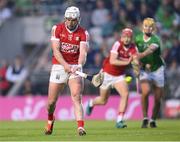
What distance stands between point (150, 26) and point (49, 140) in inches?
232

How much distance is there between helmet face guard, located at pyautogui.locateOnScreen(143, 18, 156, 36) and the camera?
1998 cm

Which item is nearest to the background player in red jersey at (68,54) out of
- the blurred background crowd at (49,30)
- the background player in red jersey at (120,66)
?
the background player in red jersey at (120,66)

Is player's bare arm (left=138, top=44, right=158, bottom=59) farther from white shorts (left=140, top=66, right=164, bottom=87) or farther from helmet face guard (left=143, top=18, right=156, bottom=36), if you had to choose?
white shorts (left=140, top=66, right=164, bottom=87)

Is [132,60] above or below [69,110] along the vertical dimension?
above

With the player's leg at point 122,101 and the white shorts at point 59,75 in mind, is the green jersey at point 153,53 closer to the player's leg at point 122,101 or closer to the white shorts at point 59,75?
the player's leg at point 122,101

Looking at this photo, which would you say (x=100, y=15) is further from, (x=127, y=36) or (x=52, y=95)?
(x=52, y=95)

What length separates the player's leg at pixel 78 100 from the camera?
53.1ft

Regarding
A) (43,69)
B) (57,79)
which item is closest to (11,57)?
(43,69)

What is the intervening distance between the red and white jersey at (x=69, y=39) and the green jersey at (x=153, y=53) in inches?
149

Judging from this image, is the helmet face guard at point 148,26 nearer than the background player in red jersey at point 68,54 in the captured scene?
No

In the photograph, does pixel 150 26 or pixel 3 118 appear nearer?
pixel 150 26

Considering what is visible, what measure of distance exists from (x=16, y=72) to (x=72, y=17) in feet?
45.8

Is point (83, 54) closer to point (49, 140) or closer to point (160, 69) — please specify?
point (49, 140)

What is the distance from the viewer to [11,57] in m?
33.0
